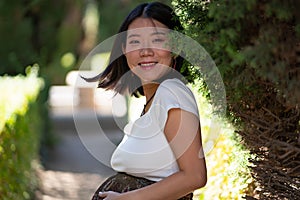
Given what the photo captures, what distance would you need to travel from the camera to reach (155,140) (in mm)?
2627

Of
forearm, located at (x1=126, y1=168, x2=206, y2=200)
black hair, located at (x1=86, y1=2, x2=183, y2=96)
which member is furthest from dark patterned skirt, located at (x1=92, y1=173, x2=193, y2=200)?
black hair, located at (x1=86, y1=2, x2=183, y2=96)

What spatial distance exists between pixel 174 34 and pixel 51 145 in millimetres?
12325

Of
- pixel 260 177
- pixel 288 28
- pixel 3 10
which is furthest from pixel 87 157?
pixel 288 28

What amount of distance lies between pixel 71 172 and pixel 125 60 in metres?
9.55

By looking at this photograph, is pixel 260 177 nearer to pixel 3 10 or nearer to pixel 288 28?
pixel 288 28

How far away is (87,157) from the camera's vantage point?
14578 mm

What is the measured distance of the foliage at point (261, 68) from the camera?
2146mm

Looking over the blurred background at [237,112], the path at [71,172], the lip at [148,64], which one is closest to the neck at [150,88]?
the lip at [148,64]

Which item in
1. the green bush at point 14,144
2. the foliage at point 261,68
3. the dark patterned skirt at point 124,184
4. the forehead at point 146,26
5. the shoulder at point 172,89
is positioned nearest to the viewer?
the foliage at point 261,68

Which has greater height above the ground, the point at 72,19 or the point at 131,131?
the point at 131,131

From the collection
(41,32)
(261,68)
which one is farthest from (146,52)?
(41,32)

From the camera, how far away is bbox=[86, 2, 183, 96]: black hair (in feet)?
9.55

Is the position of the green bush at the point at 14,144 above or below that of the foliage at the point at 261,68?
below

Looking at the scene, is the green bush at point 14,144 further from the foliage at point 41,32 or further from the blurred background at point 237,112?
the foliage at point 41,32
